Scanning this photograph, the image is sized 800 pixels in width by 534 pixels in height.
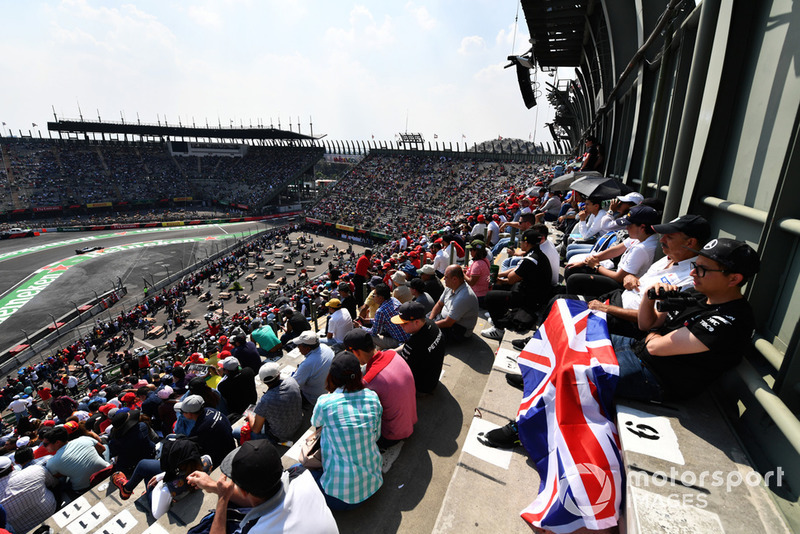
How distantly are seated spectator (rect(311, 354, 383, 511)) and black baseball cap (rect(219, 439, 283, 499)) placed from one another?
2.03ft

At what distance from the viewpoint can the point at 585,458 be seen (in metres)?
2.36

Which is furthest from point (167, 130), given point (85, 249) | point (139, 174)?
point (85, 249)

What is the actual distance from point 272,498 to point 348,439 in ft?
2.20

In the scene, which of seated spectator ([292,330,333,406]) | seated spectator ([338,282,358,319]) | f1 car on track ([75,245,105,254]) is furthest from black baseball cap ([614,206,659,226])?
f1 car on track ([75,245,105,254])

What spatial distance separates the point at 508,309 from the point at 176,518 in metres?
4.52

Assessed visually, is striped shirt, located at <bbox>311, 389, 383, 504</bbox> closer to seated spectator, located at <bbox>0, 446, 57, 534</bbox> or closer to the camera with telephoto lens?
the camera with telephoto lens

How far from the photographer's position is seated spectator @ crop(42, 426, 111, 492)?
4617mm

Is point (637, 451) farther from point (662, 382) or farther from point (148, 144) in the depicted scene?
point (148, 144)

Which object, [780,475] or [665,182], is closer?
[780,475]

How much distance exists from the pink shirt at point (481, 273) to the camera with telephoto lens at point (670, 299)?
296 centimetres

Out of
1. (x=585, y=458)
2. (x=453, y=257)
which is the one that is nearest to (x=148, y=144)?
(x=453, y=257)

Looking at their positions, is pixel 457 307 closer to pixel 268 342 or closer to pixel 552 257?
pixel 552 257

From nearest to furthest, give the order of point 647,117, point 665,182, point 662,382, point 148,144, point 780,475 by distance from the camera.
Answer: point 780,475 < point 662,382 < point 665,182 < point 647,117 < point 148,144

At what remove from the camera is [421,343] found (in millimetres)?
3896
